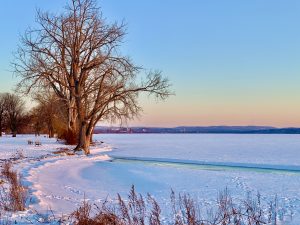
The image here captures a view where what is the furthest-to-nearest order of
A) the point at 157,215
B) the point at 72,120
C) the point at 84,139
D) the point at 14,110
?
the point at 14,110 < the point at 72,120 < the point at 84,139 < the point at 157,215

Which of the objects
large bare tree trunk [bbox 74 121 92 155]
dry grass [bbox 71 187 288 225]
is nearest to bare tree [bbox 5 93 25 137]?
large bare tree trunk [bbox 74 121 92 155]

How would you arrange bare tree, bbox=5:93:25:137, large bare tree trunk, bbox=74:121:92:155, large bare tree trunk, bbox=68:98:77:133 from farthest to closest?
1. bare tree, bbox=5:93:25:137
2. large bare tree trunk, bbox=68:98:77:133
3. large bare tree trunk, bbox=74:121:92:155

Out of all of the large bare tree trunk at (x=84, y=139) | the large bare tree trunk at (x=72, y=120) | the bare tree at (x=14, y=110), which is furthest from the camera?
the bare tree at (x=14, y=110)

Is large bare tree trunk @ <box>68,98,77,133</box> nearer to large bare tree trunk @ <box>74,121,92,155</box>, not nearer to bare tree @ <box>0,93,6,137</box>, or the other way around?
large bare tree trunk @ <box>74,121,92,155</box>

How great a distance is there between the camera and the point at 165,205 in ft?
33.0

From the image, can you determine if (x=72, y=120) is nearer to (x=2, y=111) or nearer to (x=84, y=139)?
(x=84, y=139)

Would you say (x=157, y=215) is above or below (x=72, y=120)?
below

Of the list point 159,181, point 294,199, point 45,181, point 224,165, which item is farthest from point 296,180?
point 45,181

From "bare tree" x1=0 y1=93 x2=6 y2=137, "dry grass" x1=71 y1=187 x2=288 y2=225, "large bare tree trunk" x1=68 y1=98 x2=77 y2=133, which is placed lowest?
"dry grass" x1=71 y1=187 x2=288 y2=225

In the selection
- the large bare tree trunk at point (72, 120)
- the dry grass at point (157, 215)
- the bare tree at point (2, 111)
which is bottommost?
the dry grass at point (157, 215)

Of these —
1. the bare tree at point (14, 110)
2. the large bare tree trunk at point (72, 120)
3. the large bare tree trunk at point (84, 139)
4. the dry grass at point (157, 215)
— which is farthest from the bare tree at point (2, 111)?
the dry grass at point (157, 215)

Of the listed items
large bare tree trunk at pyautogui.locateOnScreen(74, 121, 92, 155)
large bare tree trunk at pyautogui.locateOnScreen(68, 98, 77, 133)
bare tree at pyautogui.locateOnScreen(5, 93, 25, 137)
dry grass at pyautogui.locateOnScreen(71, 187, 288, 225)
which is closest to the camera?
dry grass at pyautogui.locateOnScreen(71, 187, 288, 225)

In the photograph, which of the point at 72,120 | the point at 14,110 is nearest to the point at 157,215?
the point at 72,120

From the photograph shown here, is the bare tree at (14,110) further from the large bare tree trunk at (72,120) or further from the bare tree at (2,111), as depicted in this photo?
the large bare tree trunk at (72,120)
